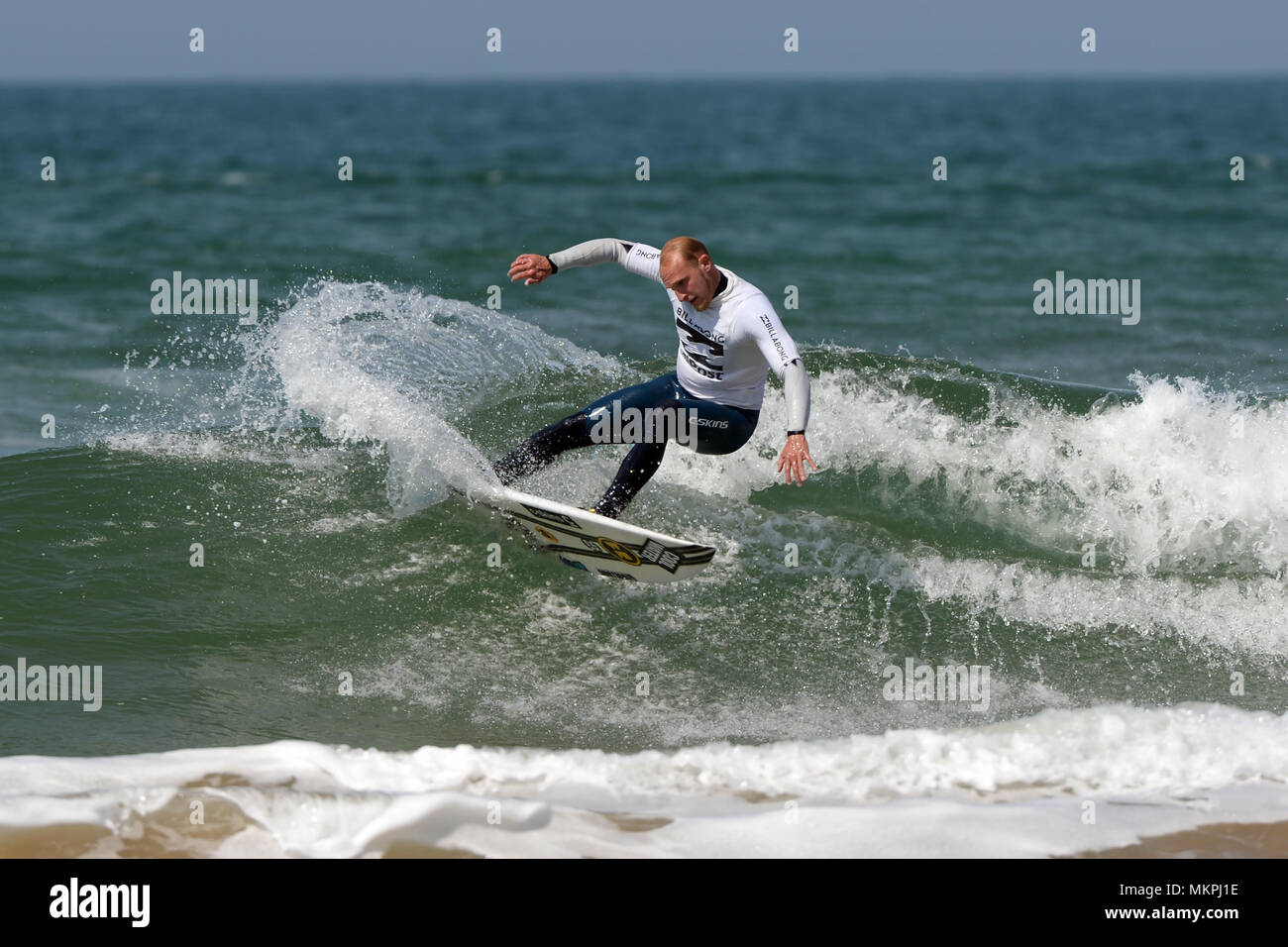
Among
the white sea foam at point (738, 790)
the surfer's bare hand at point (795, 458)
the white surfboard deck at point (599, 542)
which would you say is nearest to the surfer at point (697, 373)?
the surfer's bare hand at point (795, 458)

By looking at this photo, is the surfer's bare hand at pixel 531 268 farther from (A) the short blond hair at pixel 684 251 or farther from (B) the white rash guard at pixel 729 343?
(A) the short blond hair at pixel 684 251

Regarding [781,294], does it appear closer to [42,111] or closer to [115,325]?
[115,325]

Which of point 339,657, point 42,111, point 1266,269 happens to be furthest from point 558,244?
point 42,111

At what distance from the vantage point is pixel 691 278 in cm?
650

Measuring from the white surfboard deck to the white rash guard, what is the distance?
919mm

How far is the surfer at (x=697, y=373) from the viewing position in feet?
20.9

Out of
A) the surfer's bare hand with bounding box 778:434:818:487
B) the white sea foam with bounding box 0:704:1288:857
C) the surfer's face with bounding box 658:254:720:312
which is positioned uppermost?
the surfer's face with bounding box 658:254:720:312

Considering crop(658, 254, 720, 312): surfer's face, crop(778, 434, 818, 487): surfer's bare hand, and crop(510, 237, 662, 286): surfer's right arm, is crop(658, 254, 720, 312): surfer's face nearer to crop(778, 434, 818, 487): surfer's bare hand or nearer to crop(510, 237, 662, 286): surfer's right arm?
crop(510, 237, 662, 286): surfer's right arm

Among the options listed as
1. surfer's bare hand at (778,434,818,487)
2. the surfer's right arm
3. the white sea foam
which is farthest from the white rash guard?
the white sea foam

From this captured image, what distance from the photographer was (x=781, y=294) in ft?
57.5

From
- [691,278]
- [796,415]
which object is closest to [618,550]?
[796,415]

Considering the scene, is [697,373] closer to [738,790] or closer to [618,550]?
[618,550]

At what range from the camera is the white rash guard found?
6270mm

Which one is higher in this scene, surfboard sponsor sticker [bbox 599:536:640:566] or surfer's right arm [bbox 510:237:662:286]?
surfer's right arm [bbox 510:237:662:286]
